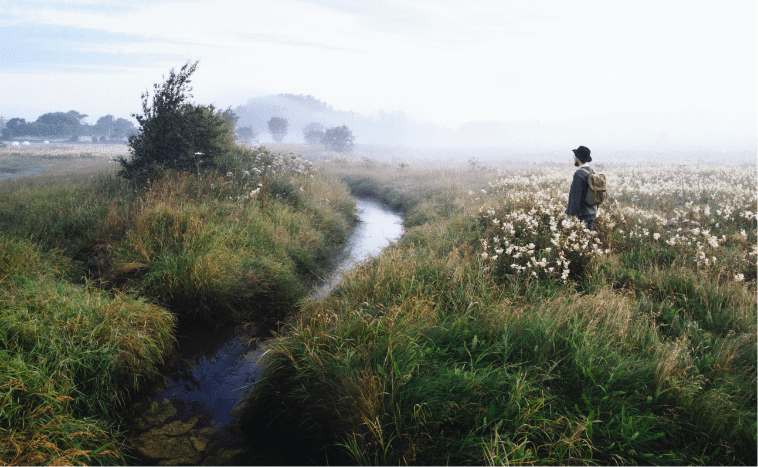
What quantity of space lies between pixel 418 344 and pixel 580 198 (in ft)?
17.0

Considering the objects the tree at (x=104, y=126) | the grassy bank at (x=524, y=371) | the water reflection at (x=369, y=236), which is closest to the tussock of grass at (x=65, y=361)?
the grassy bank at (x=524, y=371)

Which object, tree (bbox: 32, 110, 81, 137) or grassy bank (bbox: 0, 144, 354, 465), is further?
tree (bbox: 32, 110, 81, 137)

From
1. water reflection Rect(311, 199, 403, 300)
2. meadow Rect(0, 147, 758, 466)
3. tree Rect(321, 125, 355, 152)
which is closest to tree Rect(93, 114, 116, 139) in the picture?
Result: tree Rect(321, 125, 355, 152)

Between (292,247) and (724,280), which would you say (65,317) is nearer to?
(292,247)

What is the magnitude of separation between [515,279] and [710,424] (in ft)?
10.3

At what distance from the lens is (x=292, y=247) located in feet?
30.4

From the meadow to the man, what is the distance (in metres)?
0.41

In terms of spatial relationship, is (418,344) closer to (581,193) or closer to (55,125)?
(581,193)

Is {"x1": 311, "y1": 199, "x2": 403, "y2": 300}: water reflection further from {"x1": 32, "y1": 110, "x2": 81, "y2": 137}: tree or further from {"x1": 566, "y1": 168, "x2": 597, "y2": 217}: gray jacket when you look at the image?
{"x1": 32, "y1": 110, "x2": 81, "y2": 137}: tree

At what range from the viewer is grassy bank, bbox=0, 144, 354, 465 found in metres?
3.35

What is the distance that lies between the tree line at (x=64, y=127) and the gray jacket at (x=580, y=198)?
9760 centimetres

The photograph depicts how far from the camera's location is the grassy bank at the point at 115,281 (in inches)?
132

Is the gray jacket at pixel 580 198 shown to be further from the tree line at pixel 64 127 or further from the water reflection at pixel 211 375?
the tree line at pixel 64 127

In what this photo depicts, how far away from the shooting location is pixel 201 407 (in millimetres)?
4430
